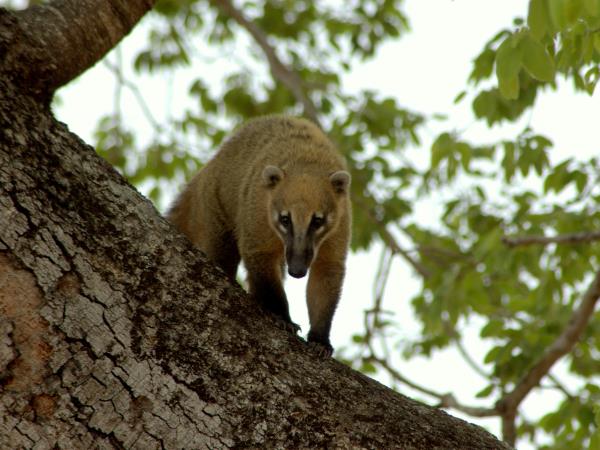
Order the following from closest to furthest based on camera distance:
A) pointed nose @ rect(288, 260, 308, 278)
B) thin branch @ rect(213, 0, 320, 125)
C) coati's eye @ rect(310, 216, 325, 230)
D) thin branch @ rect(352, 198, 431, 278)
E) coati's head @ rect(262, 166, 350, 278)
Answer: pointed nose @ rect(288, 260, 308, 278) < coati's head @ rect(262, 166, 350, 278) < coati's eye @ rect(310, 216, 325, 230) < thin branch @ rect(352, 198, 431, 278) < thin branch @ rect(213, 0, 320, 125)

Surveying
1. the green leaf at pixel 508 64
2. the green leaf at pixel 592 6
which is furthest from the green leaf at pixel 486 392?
the green leaf at pixel 592 6

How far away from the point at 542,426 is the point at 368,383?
2.42 meters

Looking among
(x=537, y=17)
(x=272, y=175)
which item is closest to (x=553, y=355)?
(x=272, y=175)

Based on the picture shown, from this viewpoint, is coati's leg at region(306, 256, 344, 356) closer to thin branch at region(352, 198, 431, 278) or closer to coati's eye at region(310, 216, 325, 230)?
coati's eye at region(310, 216, 325, 230)

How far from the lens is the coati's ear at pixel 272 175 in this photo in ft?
17.9

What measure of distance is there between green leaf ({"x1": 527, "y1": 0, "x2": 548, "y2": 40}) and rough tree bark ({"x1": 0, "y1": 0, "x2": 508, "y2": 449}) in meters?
1.61

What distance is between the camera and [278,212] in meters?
5.34

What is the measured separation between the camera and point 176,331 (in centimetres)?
293

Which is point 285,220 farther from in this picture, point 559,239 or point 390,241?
point 390,241

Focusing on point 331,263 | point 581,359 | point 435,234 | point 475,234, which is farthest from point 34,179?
point 435,234

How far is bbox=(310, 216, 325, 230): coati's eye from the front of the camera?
5.26 meters

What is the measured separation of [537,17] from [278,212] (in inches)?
121

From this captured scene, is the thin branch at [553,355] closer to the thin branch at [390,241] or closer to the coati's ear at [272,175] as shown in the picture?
the thin branch at [390,241]

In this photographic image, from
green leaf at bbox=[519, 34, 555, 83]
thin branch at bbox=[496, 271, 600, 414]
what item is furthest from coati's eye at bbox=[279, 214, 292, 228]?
green leaf at bbox=[519, 34, 555, 83]
